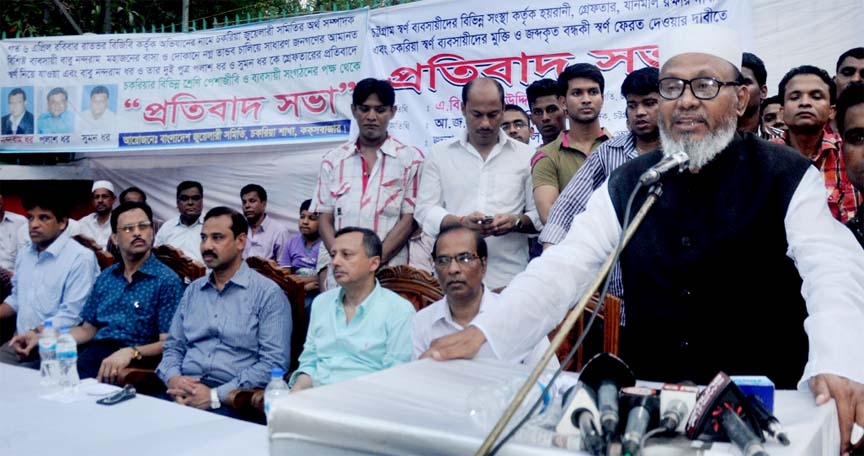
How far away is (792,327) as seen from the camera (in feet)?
6.60

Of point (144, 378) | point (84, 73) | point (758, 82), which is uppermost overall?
point (84, 73)

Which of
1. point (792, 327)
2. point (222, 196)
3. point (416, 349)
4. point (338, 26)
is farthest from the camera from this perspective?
point (222, 196)

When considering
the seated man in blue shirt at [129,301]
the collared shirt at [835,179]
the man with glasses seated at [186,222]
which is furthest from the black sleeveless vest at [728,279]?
the man with glasses seated at [186,222]

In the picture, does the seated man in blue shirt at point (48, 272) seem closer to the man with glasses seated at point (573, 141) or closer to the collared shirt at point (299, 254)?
the collared shirt at point (299, 254)

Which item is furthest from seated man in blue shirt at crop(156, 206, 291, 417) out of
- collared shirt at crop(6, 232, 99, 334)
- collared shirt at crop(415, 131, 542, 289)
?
collared shirt at crop(6, 232, 99, 334)

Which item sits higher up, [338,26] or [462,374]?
[338,26]

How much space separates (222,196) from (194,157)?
51 centimetres

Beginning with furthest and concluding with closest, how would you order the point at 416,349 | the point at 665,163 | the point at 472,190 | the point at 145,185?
1. the point at 145,185
2. the point at 472,190
3. the point at 416,349
4. the point at 665,163

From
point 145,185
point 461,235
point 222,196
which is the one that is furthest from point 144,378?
point 145,185

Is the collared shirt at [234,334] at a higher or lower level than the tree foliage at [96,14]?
lower

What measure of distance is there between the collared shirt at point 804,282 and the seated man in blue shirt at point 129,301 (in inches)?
114

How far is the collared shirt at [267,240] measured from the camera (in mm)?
6539

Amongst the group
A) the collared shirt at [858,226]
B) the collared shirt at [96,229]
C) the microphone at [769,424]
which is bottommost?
the collared shirt at [96,229]

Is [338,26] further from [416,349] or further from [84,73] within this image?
[416,349]
